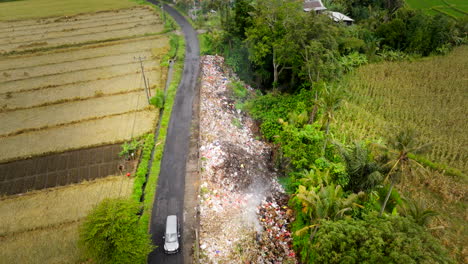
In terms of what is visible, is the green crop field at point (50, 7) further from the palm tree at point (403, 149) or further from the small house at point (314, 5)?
the palm tree at point (403, 149)

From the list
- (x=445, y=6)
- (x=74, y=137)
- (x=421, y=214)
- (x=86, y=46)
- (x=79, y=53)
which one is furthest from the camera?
(x=445, y=6)

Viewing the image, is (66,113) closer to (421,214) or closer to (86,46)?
(86,46)

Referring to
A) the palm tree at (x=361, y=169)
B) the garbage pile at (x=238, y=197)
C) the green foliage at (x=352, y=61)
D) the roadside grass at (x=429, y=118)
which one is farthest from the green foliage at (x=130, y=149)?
the green foliage at (x=352, y=61)

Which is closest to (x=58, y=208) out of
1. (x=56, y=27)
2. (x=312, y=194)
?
(x=312, y=194)

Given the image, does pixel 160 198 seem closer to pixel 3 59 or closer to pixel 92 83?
pixel 92 83

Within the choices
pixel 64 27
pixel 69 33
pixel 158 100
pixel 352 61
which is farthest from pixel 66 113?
pixel 352 61

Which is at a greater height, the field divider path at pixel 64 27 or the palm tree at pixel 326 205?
the field divider path at pixel 64 27
